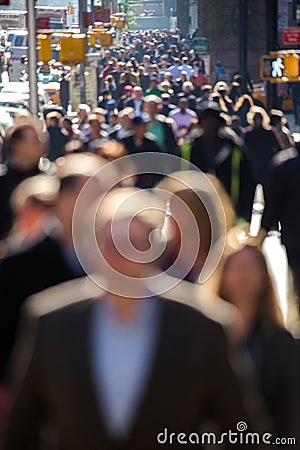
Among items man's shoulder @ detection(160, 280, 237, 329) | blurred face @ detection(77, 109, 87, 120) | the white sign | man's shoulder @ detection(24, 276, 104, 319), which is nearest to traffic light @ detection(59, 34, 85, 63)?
blurred face @ detection(77, 109, 87, 120)

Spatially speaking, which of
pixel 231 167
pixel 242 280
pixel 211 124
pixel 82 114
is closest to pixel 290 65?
pixel 82 114

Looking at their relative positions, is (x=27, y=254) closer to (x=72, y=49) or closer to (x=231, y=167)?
(x=231, y=167)

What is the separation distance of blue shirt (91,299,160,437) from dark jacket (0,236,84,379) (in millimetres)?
1758

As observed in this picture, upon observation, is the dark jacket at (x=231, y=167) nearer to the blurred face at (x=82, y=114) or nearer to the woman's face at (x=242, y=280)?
the woman's face at (x=242, y=280)

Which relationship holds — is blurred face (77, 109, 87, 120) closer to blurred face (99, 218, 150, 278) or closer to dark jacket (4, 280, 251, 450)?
blurred face (99, 218, 150, 278)

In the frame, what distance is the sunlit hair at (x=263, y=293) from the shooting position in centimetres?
563

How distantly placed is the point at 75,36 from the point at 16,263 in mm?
20889

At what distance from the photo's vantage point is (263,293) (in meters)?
5.71

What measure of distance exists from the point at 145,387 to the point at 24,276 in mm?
2075

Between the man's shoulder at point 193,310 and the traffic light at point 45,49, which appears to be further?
the traffic light at point 45,49

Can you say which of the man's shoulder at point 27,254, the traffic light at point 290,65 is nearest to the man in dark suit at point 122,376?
the man's shoulder at point 27,254

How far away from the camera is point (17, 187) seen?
9344 millimetres

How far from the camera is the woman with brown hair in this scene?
16.2 ft

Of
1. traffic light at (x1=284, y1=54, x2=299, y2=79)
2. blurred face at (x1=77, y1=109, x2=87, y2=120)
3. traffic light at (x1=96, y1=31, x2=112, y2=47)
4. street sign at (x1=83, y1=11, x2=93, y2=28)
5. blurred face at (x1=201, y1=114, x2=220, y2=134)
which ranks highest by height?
blurred face at (x1=201, y1=114, x2=220, y2=134)
